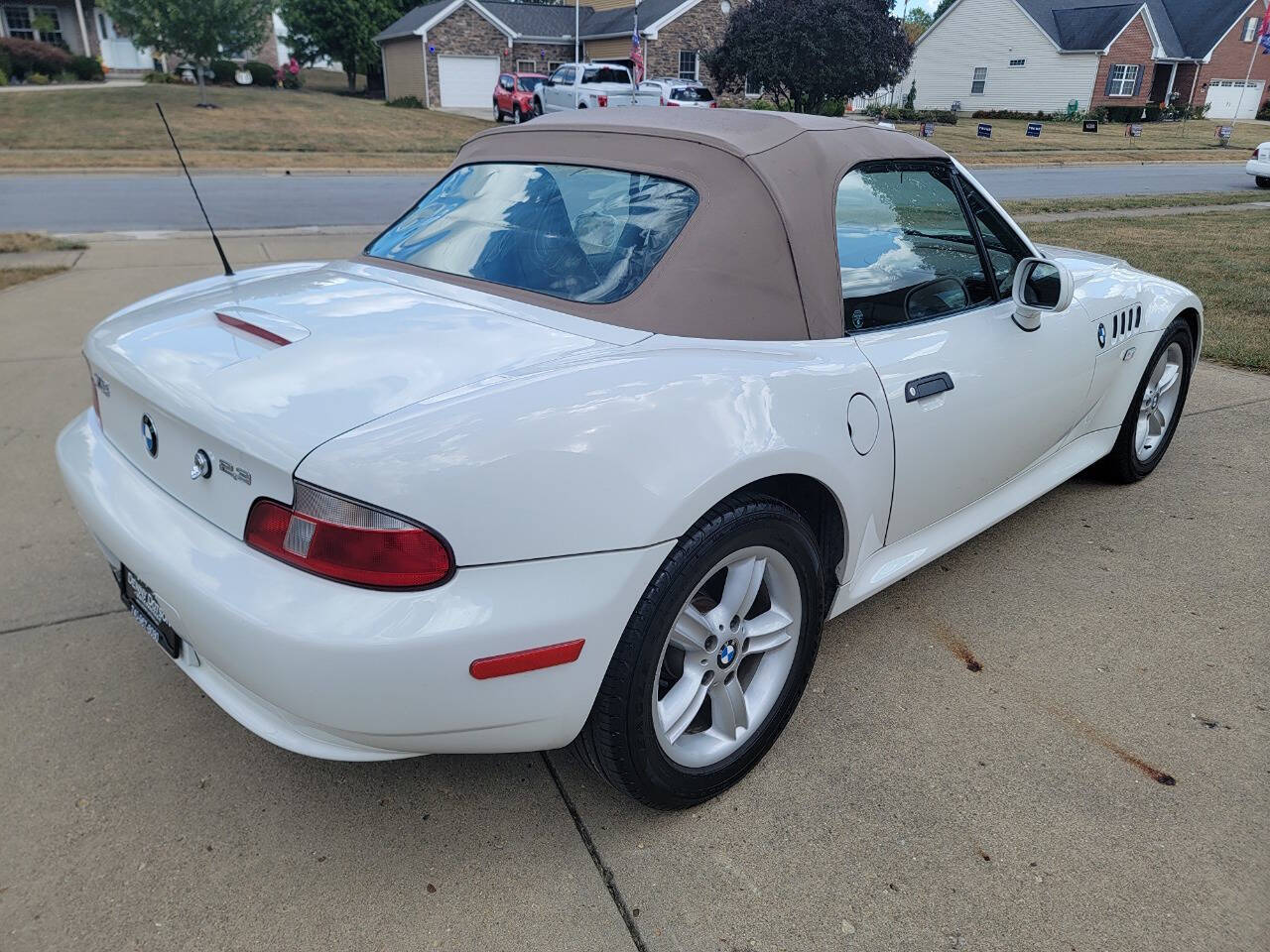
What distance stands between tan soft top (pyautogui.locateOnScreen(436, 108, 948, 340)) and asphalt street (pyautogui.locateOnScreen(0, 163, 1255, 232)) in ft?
24.7

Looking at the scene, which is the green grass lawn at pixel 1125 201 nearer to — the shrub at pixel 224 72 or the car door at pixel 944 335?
the car door at pixel 944 335

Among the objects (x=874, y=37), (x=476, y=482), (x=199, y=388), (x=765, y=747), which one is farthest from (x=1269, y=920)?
(x=874, y=37)

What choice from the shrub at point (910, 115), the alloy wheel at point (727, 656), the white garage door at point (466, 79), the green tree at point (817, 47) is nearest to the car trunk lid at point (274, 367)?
the alloy wheel at point (727, 656)

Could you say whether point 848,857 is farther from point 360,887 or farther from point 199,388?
point 199,388

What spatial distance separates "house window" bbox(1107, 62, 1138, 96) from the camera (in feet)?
148

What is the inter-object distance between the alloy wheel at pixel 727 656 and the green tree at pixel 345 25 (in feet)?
160

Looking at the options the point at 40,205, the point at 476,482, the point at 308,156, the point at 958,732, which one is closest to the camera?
the point at 476,482

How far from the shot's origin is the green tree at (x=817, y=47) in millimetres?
28547

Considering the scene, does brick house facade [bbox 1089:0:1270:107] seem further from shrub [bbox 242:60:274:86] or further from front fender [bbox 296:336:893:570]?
front fender [bbox 296:336:893:570]

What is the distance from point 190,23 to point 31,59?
1672cm

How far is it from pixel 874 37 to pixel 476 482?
31.3m

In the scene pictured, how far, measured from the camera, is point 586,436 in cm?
191

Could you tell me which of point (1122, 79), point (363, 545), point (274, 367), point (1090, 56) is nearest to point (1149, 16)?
point (1122, 79)

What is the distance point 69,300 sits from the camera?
7.25 meters
